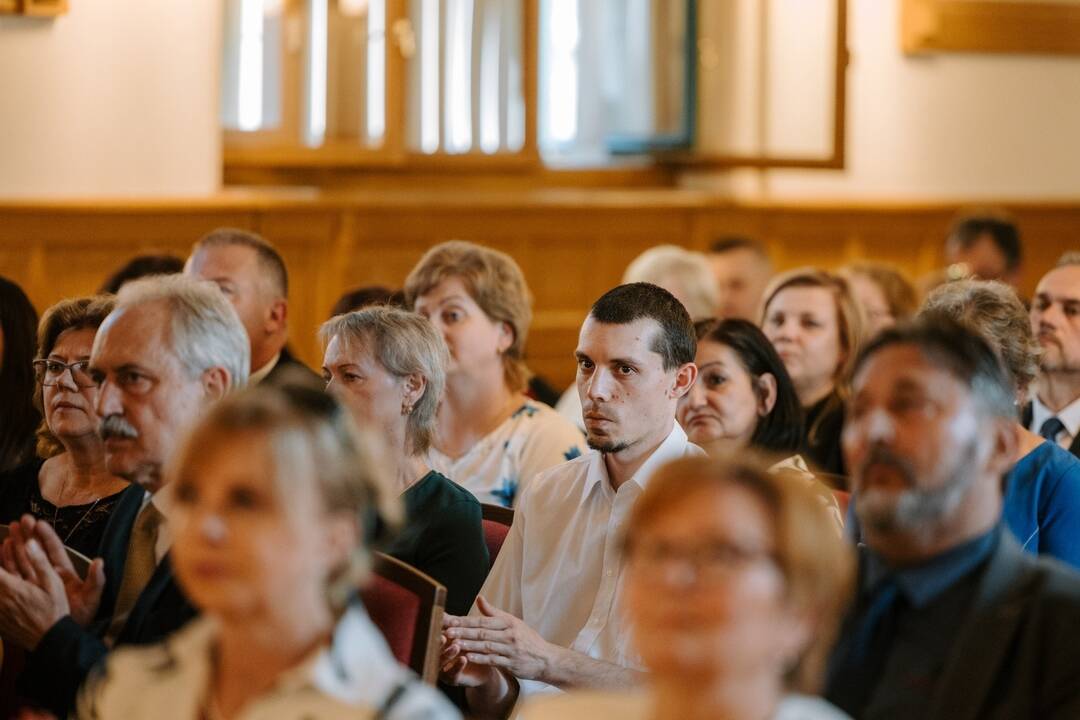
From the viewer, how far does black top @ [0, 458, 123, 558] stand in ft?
9.73

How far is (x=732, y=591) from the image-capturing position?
1.51 m

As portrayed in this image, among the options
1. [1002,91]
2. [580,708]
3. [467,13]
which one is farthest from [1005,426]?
[1002,91]

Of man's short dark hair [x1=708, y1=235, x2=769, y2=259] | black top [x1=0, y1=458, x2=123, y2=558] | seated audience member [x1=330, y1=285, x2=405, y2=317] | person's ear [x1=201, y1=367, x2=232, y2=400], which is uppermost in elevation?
man's short dark hair [x1=708, y1=235, x2=769, y2=259]

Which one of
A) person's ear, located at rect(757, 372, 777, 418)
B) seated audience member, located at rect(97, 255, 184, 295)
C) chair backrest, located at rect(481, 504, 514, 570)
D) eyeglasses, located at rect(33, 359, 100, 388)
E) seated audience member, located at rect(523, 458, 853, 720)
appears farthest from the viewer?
seated audience member, located at rect(97, 255, 184, 295)

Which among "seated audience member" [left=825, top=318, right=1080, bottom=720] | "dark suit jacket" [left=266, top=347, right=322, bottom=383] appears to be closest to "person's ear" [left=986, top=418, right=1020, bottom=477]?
"seated audience member" [left=825, top=318, right=1080, bottom=720]

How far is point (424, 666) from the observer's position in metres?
2.28

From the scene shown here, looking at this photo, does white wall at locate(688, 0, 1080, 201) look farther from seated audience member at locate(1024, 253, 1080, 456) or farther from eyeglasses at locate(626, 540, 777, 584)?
eyeglasses at locate(626, 540, 777, 584)

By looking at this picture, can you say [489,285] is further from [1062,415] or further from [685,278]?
[1062,415]

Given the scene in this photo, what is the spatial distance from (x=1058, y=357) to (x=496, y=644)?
2.26m

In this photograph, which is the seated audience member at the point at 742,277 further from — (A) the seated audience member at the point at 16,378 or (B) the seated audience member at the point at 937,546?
(B) the seated audience member at the point at 937,546

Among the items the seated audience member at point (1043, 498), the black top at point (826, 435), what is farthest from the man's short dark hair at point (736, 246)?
the seated audience member at point (1043, 498)

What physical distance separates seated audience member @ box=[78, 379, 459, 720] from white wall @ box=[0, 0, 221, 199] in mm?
5571

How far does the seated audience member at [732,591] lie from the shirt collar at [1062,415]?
289 cm

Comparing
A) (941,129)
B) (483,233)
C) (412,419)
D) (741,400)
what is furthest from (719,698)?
(941,129)
